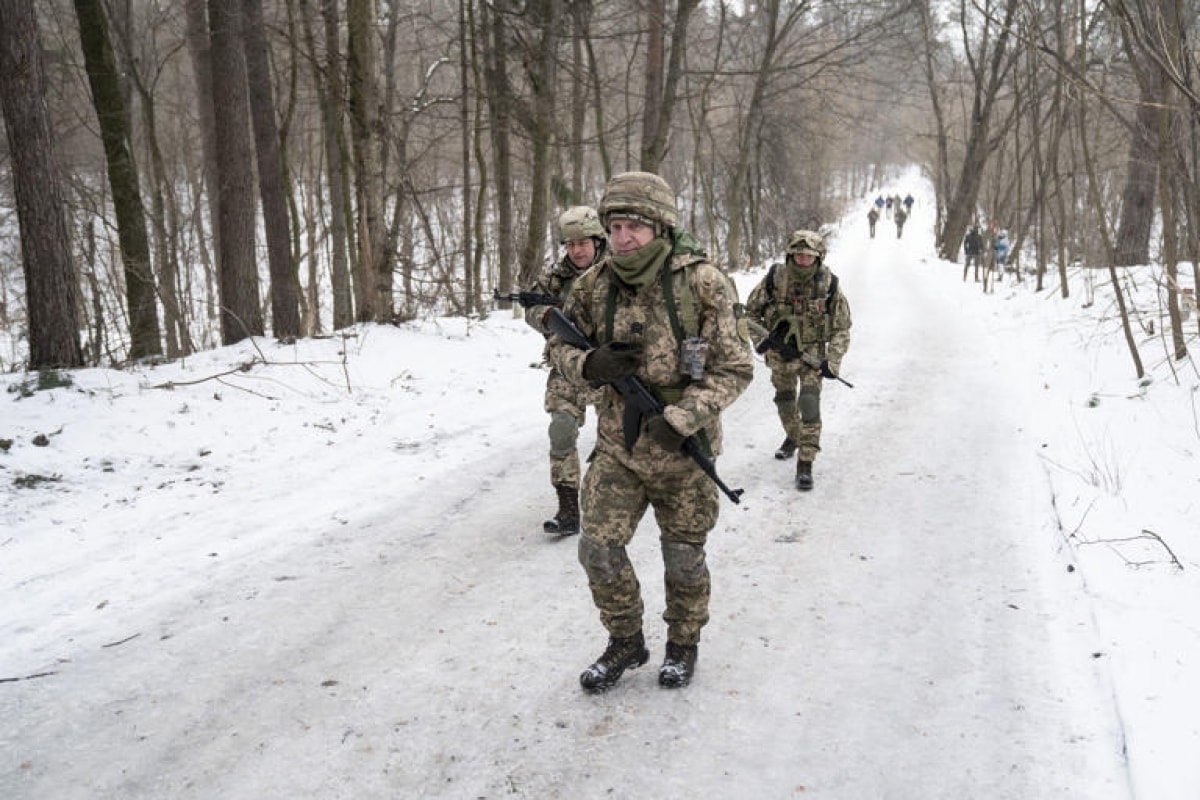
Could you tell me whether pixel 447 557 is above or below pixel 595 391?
below

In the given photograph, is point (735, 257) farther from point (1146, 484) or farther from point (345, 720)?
point (345, 720)

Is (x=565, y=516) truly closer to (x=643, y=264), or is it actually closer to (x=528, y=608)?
(x=528, y=608)

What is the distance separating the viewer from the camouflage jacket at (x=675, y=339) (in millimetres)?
2920

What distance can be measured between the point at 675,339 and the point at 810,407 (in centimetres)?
317

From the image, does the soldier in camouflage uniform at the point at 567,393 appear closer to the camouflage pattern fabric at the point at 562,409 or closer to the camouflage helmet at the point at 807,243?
the camouflage pattern fabric at the point at 562,409

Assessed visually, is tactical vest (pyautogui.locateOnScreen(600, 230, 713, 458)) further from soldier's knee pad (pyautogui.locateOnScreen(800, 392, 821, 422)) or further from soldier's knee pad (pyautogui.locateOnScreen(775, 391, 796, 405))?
soldier's knee pad (pyautogui.locateOnScreen(775, 391, 796, 405))

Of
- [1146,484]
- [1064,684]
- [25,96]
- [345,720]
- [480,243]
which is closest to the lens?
[345,720]

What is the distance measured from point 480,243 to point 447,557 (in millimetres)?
8986

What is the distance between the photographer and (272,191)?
34.5ft

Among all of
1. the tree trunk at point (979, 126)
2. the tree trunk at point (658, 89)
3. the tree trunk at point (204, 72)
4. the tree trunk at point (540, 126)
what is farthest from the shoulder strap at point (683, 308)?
the tree trunk at point (979, 126)

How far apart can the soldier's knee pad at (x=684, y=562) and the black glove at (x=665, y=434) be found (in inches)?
19.6

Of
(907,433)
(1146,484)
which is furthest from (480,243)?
(1146,484)

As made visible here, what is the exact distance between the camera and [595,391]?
10.3ft

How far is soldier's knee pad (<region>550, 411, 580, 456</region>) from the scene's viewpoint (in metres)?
4.78
